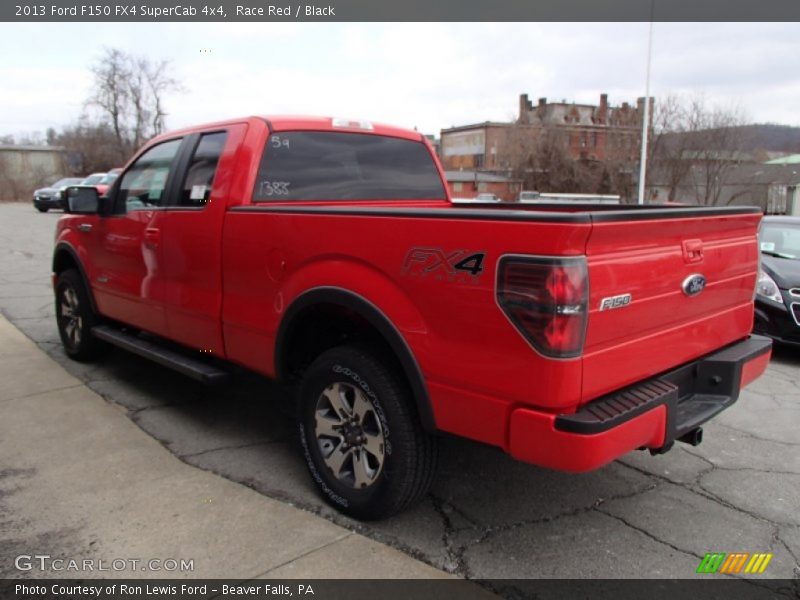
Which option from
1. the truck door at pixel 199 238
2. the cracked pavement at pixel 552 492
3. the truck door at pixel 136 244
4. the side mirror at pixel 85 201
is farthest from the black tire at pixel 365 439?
the side mirror at pixel 85 201

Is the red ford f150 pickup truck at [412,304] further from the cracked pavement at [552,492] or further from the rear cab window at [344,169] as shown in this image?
the cracked pavement at [552,492]

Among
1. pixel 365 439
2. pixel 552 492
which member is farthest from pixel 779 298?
pixel 365 439

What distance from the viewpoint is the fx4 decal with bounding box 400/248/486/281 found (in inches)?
96.5

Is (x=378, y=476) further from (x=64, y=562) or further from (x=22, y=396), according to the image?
(x=22, y=396)

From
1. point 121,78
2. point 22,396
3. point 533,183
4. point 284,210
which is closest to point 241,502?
point 284,210

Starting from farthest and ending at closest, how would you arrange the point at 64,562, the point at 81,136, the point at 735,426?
the point at 81,136, the point at 735,426, the point at 64,562

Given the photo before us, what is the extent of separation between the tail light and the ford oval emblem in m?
0.79

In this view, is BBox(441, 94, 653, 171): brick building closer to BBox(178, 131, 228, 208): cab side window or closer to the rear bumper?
BBox(178, 131, 228, 208): cab side window

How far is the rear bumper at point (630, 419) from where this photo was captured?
7.63 ft

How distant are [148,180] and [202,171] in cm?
83

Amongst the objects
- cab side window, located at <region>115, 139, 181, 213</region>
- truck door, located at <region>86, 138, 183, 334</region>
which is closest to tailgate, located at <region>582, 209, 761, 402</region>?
truck door, located at <region>86, 138, 183, 334</region>

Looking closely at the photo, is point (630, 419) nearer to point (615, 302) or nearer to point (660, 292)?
point (615, 302)

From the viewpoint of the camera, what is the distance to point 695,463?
3.93 metres

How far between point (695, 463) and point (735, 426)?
2.84 ft
